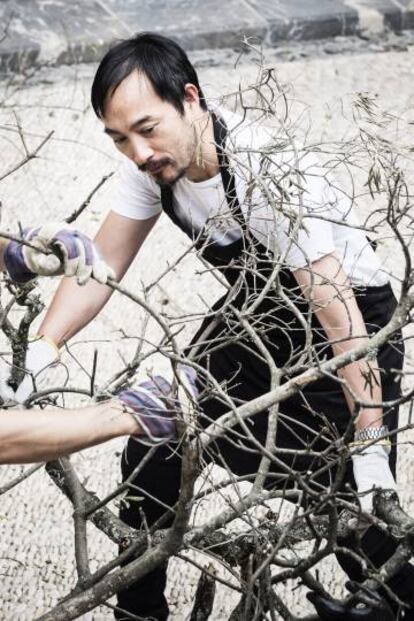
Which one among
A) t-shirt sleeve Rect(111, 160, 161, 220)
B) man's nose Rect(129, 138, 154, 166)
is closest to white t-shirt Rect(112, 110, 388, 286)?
t-shirt sleeve Rect(111, 160, 161, 220)

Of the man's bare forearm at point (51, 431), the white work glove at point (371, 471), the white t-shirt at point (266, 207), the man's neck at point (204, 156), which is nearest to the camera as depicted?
the man's bare forearm at point (51, 431)

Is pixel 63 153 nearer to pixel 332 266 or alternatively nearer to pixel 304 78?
pixel 304 78

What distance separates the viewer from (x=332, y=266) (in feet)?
8.68

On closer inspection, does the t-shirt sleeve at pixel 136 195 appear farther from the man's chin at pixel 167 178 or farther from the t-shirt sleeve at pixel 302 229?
the t-shirt sleeve at pixel 302 229

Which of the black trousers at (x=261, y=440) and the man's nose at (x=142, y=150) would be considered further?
the black trousers at (x=261, y=440)

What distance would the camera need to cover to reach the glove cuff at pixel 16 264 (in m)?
2.64

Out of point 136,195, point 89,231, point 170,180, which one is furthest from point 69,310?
point 89,231

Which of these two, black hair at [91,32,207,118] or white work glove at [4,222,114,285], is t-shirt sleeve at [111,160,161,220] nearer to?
black hair at [91,32,207,118]

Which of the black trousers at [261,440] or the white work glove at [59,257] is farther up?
the white work glove at [59,257]

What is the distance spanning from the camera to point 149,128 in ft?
8.90

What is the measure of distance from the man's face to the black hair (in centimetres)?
2

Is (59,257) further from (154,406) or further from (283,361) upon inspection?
(283,361)

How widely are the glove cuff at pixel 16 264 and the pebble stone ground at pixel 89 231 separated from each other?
21 centimetres

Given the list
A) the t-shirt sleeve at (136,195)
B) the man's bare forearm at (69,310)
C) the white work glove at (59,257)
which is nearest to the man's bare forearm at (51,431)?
the white work glove at (59,257)
